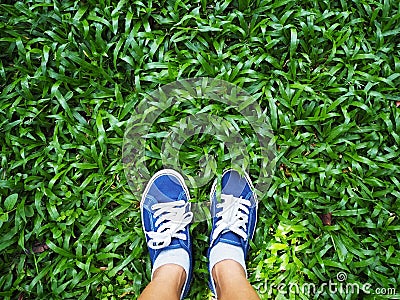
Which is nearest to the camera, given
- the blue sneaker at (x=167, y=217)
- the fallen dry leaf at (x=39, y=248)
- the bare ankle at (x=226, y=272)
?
the bare ankle at (x=226, y=272)

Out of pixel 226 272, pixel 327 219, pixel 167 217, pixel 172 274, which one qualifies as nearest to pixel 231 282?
pixel 226 272

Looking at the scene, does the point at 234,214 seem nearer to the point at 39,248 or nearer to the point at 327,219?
the point at 327,219

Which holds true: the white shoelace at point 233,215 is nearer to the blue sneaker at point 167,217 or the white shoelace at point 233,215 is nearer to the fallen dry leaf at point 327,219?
the blue sneaker at point 167,217

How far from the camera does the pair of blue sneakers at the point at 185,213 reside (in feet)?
7.50

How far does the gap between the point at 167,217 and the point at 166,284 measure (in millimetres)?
407

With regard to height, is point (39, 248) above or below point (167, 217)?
below

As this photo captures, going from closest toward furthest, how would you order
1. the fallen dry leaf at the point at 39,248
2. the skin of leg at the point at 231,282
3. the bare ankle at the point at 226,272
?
1. the skin of leg at the point at 231,282
2. the bare ankle at the point at 226,272
3. the fallen dry leaf at the point at 39,248

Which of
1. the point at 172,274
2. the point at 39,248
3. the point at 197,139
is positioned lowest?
the point at 39,248

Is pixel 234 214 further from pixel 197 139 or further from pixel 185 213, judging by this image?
pixel 197 139

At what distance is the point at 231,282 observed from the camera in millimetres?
2043

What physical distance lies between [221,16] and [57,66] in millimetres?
952

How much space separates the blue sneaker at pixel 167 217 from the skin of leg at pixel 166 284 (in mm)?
45

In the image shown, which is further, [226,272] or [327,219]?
[327,219]

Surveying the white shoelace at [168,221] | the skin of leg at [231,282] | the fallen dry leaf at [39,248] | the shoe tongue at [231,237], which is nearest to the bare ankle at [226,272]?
the skin of leg at [231,282]
